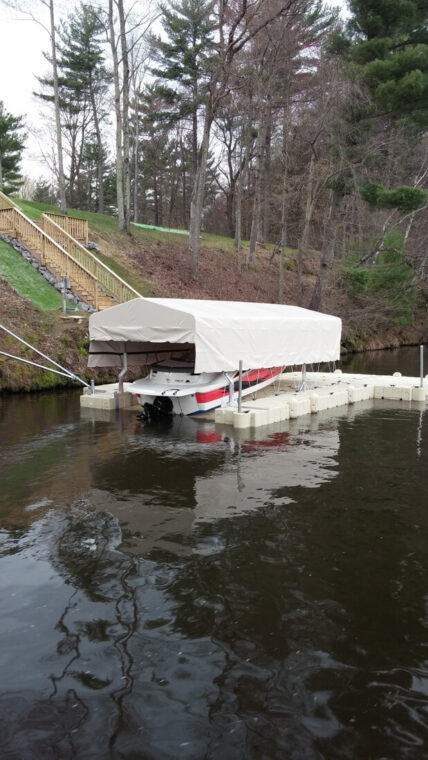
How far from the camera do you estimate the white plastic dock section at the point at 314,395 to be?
14.8 meters

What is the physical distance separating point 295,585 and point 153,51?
4336 centimetres

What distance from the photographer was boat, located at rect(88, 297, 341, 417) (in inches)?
551

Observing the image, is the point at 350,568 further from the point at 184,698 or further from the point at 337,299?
the point at 337,299

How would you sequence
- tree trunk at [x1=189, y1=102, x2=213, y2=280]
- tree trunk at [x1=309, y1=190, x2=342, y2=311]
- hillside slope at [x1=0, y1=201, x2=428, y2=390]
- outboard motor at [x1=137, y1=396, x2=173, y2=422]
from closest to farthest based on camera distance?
outboard motor at [x1=137, y1=396, x2=173, y2=422] → hillside slope at [x1=0, y1=201, x2=428, y2=390] → tree trunk at [x1=189, y1=102, x2=213, y2=280] → tree trunk at [x1=309, y1=190, x2=342, y2=311]

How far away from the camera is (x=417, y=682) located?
4781 mm

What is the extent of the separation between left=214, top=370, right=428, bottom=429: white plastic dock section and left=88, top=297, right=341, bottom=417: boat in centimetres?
85

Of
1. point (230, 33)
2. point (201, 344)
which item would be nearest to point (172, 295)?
point (230, 33)

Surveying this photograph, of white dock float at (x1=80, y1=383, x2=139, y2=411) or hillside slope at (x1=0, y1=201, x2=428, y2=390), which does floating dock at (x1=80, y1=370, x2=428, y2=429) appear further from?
hillside slope at (x1=0, y1=201, x2=428, y2=390)

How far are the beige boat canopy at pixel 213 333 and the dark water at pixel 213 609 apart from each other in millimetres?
3836

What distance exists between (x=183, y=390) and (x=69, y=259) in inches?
453

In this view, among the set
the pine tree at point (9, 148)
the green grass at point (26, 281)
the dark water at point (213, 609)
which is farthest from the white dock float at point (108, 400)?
the pine tree at point (9, 148)

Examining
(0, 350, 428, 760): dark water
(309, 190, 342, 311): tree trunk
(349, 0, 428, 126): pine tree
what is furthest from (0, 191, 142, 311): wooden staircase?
(349, 0, 428, 126): pine tree

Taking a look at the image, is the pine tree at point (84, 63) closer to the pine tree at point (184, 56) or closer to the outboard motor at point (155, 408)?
the pine tree at point (184, 56)

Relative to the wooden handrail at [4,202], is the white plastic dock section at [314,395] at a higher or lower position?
lower
